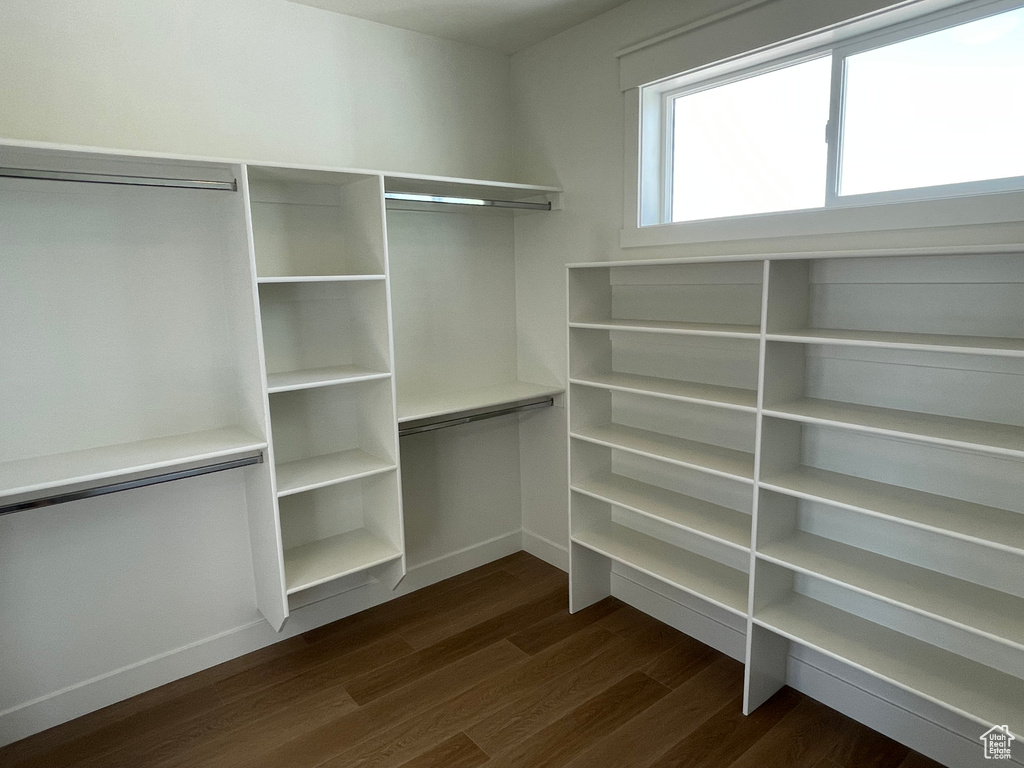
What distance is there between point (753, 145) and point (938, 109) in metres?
0.66

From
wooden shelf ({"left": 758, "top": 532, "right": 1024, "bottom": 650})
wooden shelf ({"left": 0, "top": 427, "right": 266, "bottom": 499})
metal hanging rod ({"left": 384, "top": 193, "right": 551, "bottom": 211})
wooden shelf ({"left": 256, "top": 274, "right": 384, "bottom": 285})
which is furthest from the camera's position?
metal hanging rod ({"left": 384, "top": 193, "right": 551, "bottom": 211})

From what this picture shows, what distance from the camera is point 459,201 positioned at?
108 inches

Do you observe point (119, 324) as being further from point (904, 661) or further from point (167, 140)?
point (904, 661)

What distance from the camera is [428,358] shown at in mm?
3131

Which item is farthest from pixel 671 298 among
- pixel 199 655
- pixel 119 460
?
pixel 199 655

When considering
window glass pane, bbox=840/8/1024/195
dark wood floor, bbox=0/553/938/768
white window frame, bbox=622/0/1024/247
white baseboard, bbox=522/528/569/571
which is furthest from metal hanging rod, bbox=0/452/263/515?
window glass pane, bbox=840/8/1024/195

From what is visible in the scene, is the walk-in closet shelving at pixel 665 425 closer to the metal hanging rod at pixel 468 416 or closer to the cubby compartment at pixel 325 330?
the metal hanging rod at pixel 468 416

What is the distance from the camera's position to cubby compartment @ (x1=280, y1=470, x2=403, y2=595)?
2.59 metres

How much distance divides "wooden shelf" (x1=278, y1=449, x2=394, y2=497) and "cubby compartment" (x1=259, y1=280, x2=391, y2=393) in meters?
0.39

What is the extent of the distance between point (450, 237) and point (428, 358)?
2.01 ft

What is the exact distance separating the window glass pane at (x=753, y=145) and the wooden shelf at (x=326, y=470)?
170cm

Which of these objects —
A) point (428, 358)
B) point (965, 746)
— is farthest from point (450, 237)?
point (965, 746)

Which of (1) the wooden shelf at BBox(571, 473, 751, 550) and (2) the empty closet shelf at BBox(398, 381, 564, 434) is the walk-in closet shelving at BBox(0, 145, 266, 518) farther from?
(1) the wooden shelf at BBox(571, 473, 751, 550)

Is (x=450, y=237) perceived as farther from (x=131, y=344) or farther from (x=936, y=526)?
(x=936, y=526)
